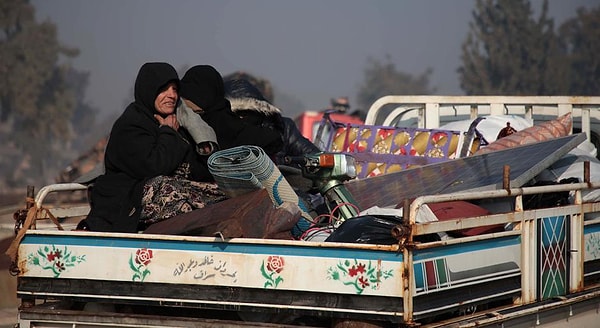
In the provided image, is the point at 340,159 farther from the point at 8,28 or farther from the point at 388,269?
the point at 8,28

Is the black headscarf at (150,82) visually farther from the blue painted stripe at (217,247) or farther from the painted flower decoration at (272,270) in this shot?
the painted flower decoration at (272,270)

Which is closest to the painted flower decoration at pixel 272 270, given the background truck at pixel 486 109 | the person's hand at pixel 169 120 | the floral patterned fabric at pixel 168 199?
the floral patterned fabric at pixel 168 199

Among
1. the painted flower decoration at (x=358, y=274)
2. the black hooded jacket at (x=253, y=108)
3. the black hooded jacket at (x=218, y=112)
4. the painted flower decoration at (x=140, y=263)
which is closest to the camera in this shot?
the painted flower decoration at (x=358, y=274)

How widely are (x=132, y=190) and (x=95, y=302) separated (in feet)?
2.09

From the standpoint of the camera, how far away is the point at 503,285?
5.39 meters

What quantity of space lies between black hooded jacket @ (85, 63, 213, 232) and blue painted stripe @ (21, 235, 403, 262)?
0.76 ft

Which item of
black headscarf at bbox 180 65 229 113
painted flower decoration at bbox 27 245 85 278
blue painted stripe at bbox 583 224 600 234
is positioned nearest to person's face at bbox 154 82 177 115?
black headscarf at bbox 180 65 229 113

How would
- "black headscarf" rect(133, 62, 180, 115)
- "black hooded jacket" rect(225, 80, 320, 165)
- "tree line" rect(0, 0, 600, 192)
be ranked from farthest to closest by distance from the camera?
"tree line" rect(0, 0, 600, 192)
"black hooded jacket" rect(225, 80, 320, 165)
"black headscarf" rect(133, 62, 180, 115)

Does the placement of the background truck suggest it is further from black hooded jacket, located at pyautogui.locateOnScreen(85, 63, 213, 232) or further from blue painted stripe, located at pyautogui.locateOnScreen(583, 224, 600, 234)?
black hooded jacket, located at pyautogui.locateOnScreen(85, 63, 213, 232)

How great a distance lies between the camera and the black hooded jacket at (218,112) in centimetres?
623

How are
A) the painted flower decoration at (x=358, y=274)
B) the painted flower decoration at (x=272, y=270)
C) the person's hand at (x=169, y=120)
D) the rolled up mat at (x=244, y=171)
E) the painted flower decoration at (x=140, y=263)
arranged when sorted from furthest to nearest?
the person's hand at (x=169, y=120) < the rolled up mat at (x=244, y=171) < the painted flower decoration at (x=140, y=263) < the painted flower decoration at (x=272, y=270) < the painted flower decoration at (x=358, y=274)

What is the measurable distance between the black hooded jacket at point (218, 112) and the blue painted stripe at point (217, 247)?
45.7 inches

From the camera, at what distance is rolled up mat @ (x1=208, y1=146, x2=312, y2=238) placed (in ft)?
17.4

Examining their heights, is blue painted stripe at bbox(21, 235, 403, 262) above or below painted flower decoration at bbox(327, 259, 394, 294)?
above
